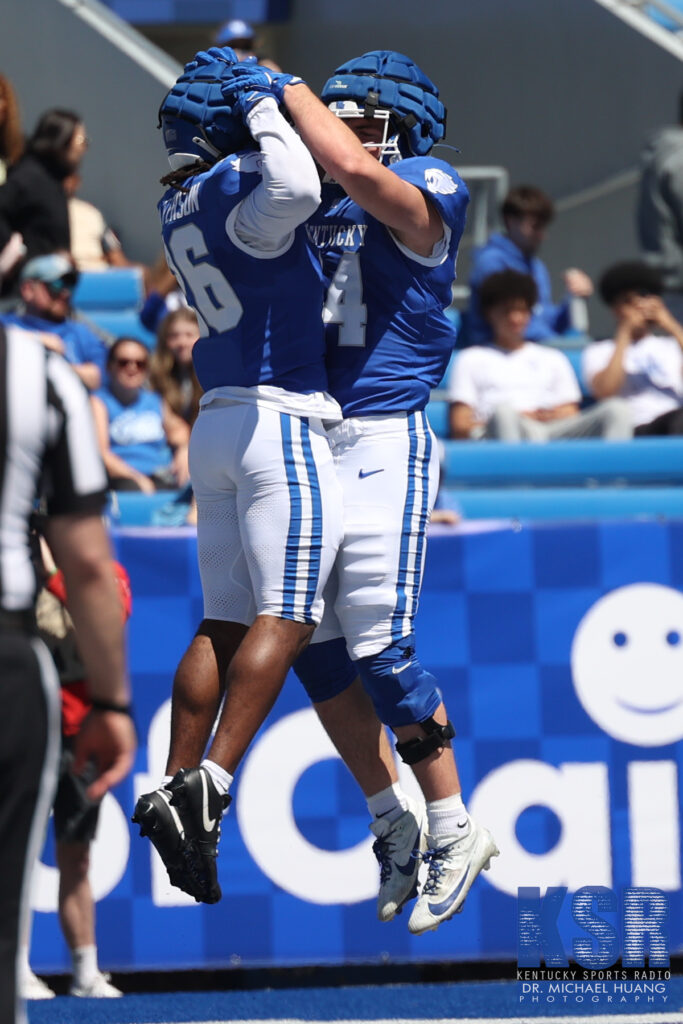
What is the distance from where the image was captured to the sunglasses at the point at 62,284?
6949 mm

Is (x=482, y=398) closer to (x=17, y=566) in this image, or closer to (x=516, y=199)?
(x=516, y=199)

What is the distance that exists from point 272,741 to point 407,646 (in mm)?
1689

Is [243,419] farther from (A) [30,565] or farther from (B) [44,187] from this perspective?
(B) [44,187]

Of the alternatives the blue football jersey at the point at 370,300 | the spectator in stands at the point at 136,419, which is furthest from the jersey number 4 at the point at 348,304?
the spectator in stands at the point at 136,419

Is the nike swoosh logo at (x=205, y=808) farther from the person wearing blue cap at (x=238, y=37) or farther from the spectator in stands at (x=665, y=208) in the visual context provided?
the spectator in stands at (x=665, y=208)

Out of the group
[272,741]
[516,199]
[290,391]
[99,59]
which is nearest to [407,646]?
[290,391]

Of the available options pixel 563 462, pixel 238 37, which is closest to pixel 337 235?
pixel 563 462

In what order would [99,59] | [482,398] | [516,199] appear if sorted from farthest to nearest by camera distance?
[99,59], [516,199], [482,398]

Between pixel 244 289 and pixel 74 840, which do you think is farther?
pixel 74 840

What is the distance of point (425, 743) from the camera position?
397 centimetres

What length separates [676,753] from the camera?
18.2ft

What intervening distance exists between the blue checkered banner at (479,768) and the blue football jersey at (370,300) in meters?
1.63

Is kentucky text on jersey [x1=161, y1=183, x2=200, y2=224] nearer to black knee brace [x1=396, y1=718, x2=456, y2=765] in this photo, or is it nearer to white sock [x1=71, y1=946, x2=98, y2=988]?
black knee brace [x1=396, y1=718, x2=456, y2=765]

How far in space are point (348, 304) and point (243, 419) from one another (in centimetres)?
41
